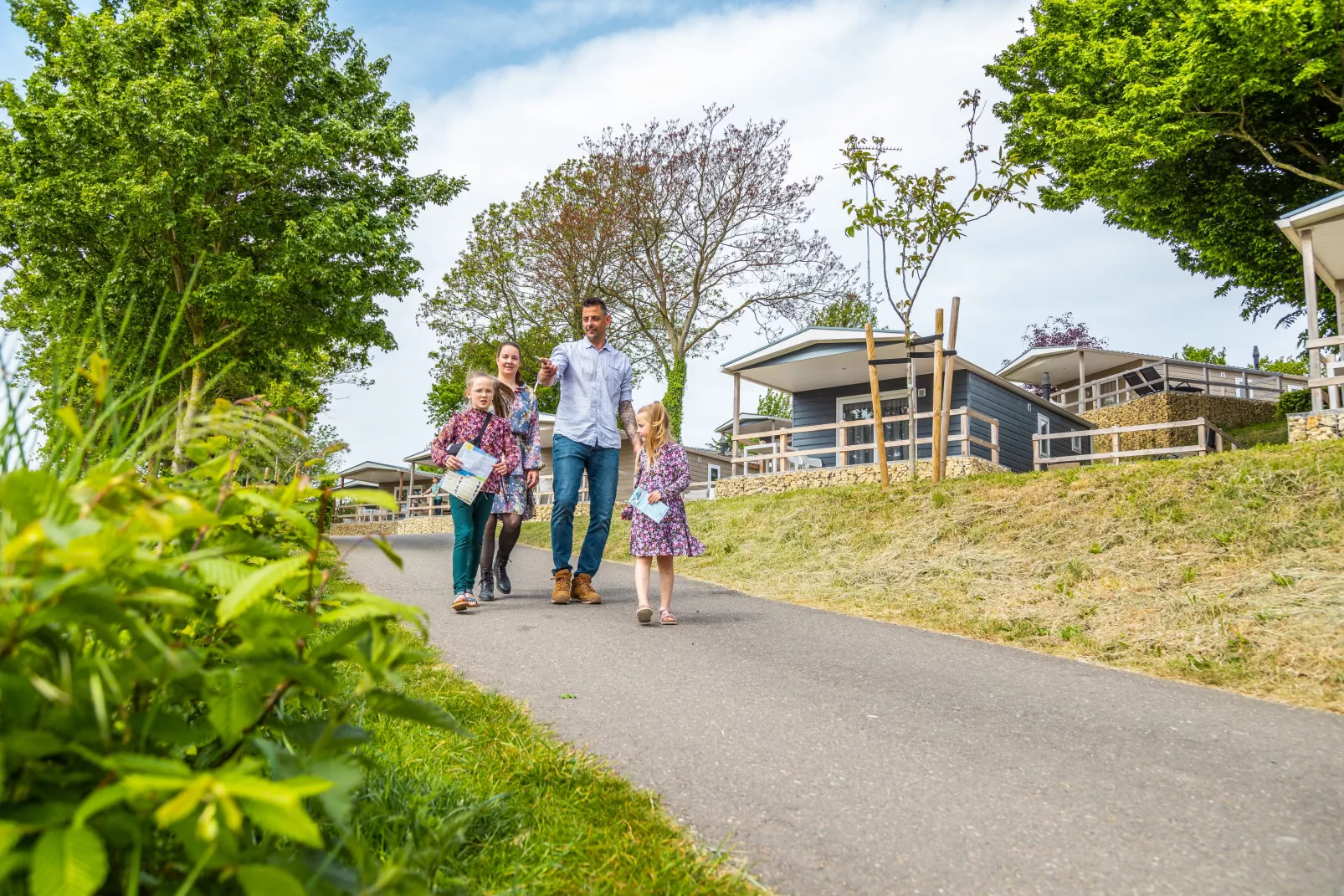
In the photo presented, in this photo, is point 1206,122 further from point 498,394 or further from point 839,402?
point 498,394

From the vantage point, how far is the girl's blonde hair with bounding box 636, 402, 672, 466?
6.09 meters

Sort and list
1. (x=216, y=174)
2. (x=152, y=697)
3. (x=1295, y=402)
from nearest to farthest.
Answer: (x=152, y=697) < (x=216, y=174) < (x=1295, y=402)

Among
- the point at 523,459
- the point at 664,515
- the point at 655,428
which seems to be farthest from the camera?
the point at 523,459

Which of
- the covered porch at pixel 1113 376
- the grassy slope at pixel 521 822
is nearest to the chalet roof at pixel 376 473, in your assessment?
the covered porch at pixel 1113 376

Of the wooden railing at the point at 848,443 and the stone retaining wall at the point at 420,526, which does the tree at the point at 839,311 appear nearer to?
the wooden railing at the point at 848,443

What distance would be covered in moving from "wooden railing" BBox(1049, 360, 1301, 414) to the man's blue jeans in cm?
2637

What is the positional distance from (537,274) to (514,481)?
2383 centimetres

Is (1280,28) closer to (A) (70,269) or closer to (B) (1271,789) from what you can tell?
(B) (1271,789)

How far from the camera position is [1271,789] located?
2.82 meters

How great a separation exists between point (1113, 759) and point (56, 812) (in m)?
3.36

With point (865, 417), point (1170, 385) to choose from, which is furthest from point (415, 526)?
point (1170, 385)

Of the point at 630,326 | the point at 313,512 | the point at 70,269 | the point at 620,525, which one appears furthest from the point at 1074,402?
the point at 313,512

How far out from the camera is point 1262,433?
67.5 ft

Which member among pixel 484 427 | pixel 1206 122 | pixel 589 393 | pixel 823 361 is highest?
pixel 1206 122
